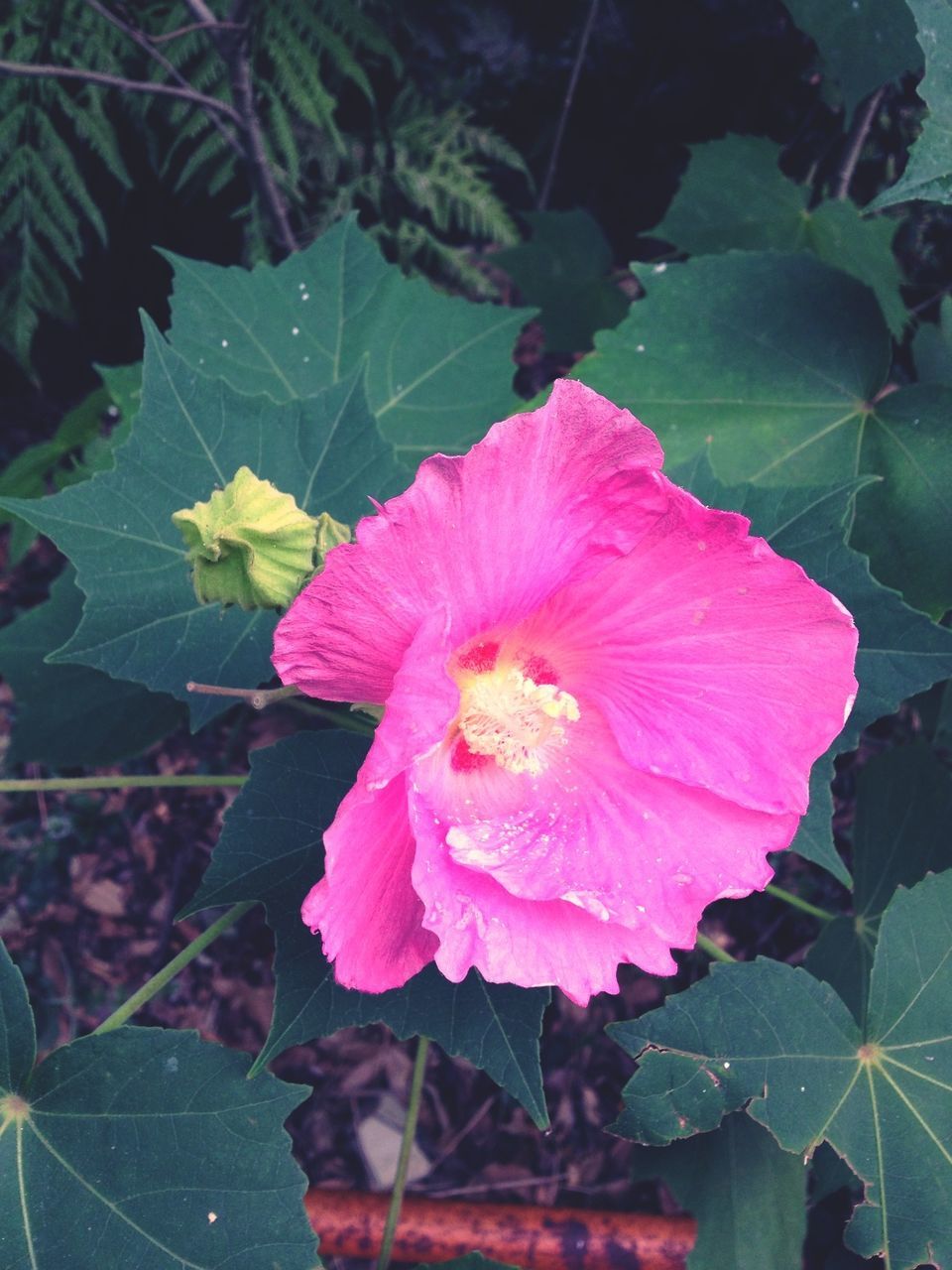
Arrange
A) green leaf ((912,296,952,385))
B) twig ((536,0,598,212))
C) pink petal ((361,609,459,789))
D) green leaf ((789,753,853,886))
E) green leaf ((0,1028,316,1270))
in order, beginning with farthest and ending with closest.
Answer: twig ((536,0,598,212)), green leaf ((912,296,952,385)), green leaf ((789,753,853,886)), green leaf ((0,1028,316,1270)), pink petal ((361,609,459,789))

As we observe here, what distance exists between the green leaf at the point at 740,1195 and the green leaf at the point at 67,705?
4.81 ft

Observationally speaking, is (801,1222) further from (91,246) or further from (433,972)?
(91,246)

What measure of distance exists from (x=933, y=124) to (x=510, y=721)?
1037 mm

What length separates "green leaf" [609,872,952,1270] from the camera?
58.1 inches

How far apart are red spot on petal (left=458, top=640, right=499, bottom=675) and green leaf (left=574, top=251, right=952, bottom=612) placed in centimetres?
76

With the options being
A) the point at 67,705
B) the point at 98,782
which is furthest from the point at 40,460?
the point at 98,782

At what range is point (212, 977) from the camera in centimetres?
274

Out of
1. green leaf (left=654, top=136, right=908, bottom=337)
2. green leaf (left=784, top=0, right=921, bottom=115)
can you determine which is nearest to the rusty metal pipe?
green leaf (left=654, top=136, right=908, bottom=337)

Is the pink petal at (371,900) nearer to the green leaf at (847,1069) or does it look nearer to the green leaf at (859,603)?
the green leaf at (847,1069)

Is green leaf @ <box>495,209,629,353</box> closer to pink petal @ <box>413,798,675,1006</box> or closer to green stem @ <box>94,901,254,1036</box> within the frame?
green stem @ <box>94,901,254,1036</box>

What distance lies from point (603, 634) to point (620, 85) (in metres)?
2.12

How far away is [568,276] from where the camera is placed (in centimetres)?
277

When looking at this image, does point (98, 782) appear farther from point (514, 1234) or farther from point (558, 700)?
point (514, 1234)

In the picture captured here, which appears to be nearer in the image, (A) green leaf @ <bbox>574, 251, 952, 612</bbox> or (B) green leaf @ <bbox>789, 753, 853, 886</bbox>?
(B) green leaf @ <bbox>789, 753, 853, 886</bbox>
